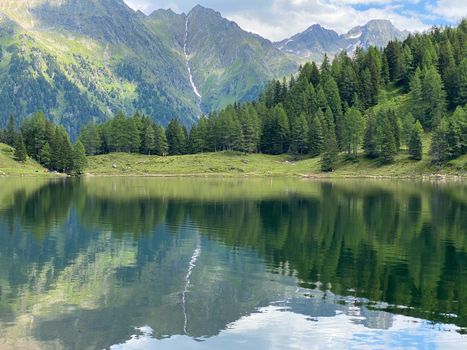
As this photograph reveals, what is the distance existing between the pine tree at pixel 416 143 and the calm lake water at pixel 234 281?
9212 cm

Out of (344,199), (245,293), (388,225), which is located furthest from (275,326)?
(344,199)

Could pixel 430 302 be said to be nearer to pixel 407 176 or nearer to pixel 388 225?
pixel 388 225

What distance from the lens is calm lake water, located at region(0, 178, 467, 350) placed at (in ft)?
89.9

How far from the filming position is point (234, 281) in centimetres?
3838

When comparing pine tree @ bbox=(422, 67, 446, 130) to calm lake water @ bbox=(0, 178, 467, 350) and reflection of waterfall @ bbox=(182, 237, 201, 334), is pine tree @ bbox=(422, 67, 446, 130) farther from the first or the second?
reflection of waterfall @ bbox=(182, 237, 201, 334)

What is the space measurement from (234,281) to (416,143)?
14005 centimetres

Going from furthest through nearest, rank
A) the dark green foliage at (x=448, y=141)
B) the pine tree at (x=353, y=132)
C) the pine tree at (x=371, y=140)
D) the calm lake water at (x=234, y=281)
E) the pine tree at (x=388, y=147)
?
1. the pine tree at (x=353, y=132)
2. the pine tree at (x=371, y=140)
3. the pine tree at (x=388, y=147)
4. the dark green foliage at (x=448, y=141)
5. the calm lake water at (x=234, y=281)

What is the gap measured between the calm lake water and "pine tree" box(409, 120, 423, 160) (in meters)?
92.1

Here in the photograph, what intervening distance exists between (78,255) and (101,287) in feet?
39.3

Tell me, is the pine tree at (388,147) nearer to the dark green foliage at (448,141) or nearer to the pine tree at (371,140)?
the pine tree at (371,140)

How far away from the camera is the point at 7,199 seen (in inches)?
3907

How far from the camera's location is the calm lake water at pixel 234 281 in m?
27.4

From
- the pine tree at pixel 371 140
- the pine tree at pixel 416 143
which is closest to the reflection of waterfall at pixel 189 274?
the pine tree at pixel 416 143

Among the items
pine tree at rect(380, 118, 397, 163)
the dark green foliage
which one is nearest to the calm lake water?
the dark green foliage
